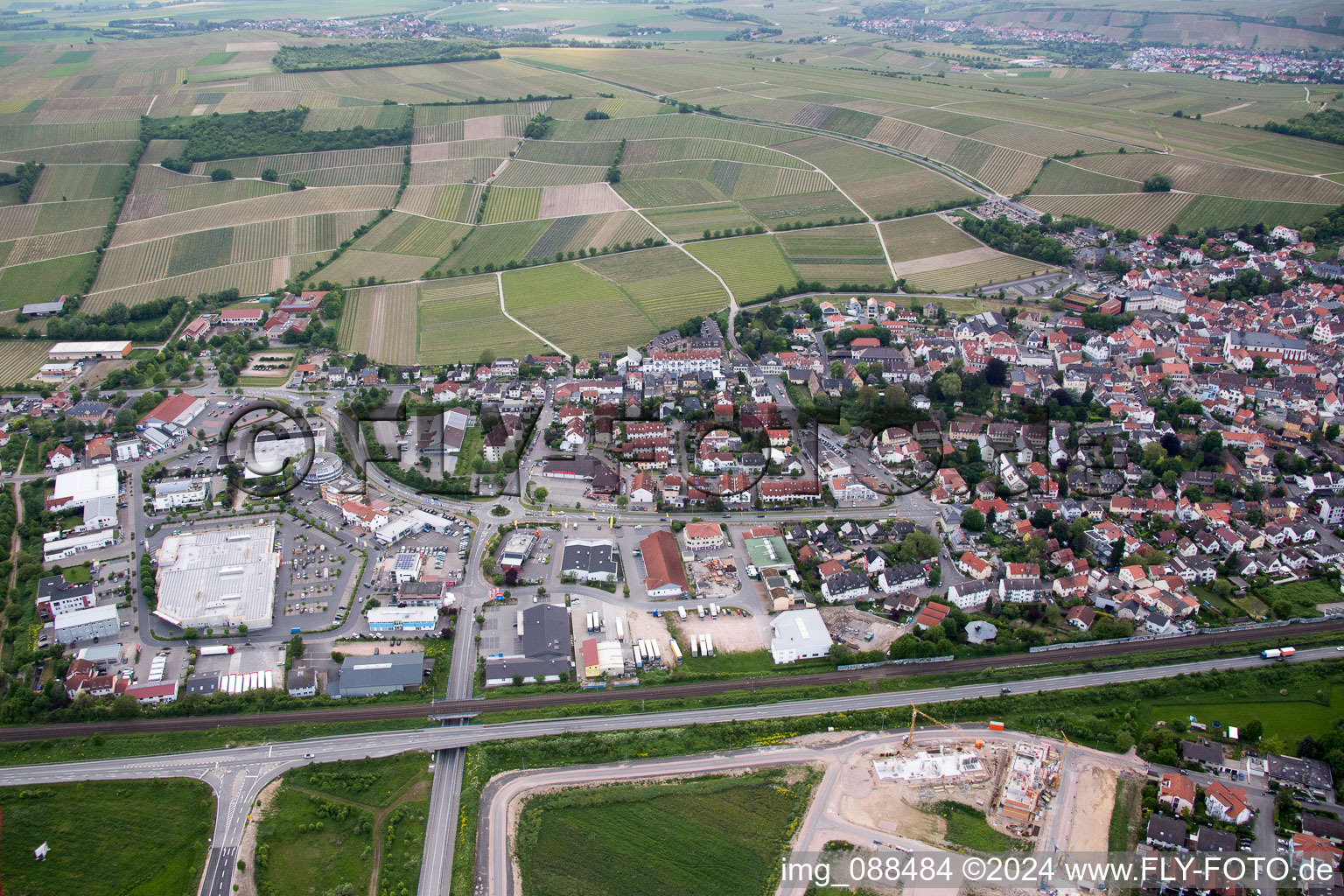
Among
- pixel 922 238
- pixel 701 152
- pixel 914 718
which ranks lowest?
pixel 914 718

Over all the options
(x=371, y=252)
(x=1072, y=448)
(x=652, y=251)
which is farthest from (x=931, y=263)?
(x=371, y=252)

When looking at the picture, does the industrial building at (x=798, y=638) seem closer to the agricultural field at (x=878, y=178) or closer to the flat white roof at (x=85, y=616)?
the flat white roof at (x=85, y=616)

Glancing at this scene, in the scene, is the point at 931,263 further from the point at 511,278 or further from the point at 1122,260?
Answer: the point at 511,278

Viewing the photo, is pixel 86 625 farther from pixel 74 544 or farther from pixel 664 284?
pixel 664 284

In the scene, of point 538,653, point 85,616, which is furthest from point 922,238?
point 85,616

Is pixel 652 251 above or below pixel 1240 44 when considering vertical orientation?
below
